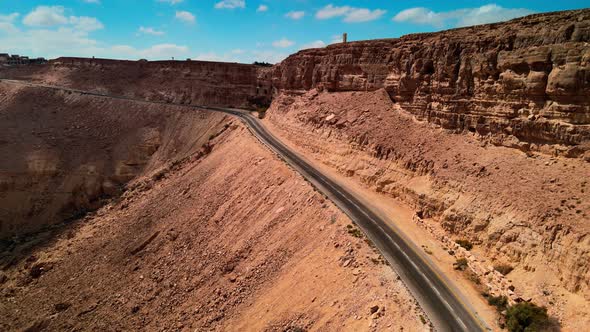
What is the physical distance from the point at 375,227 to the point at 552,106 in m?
12.3

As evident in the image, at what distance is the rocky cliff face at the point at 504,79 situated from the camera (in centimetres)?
1973

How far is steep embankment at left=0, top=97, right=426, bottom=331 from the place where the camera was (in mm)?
17859

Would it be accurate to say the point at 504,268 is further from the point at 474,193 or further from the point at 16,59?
the point at 16,59

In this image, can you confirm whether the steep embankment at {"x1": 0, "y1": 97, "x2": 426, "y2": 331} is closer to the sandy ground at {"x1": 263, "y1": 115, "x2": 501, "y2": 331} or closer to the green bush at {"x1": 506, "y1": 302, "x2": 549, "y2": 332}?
the sandy ground at {"x1": 263, "y1": 115, "x2": 501, "y2": 331}

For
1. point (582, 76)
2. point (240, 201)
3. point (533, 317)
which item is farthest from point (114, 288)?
point (582, 76)

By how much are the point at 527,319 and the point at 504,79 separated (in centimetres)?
1482

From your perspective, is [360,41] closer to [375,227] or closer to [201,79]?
[375,227]

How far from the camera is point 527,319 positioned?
15.0 meters

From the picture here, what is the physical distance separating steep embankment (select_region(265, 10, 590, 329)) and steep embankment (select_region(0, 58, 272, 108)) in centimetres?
3342

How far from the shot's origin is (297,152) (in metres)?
38.6

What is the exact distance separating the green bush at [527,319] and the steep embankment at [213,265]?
4030 millimetres

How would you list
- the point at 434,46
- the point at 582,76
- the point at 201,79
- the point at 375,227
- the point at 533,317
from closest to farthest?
the point at 533,317 → the point at 582,76 → the point at 375,227 → the point at 434,46 → the point at 201,79

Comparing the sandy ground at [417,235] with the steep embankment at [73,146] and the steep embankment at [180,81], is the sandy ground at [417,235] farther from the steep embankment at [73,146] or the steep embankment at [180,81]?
the steep embankment at [180,81]

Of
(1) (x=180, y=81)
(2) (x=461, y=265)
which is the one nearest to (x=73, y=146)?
(1) (x=180, y=81)
